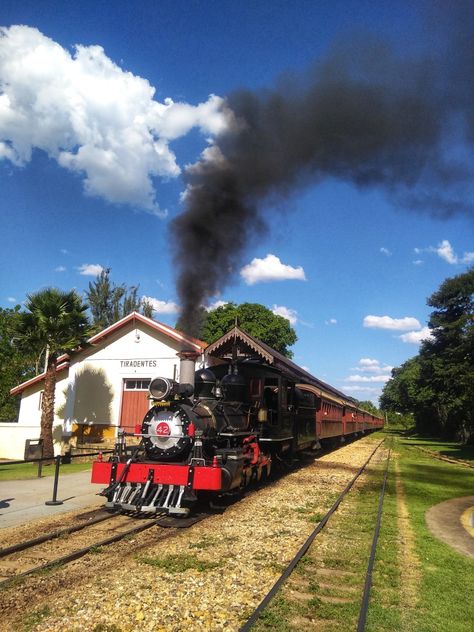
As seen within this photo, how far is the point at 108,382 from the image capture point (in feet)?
71.4

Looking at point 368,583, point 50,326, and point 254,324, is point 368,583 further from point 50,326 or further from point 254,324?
point 254,324

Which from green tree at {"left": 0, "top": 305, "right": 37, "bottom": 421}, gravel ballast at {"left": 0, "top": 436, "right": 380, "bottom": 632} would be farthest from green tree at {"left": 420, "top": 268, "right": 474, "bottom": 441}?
gravel ballast at {"left": 0, "top": 436, "right": 380, "bottom": 632}

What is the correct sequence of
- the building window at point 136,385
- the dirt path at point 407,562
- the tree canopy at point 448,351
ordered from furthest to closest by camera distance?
the tree canopy at point 448,351 → the building window at point 136,385 → the dirt path at point 407,562

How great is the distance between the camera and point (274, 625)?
4031 mm

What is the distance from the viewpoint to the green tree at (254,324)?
44406 mm

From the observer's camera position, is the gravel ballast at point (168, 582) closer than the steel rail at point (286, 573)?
No

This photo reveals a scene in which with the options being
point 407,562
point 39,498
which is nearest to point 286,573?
point 407,562

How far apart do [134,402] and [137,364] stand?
5.61ft

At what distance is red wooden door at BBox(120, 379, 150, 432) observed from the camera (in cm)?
2097

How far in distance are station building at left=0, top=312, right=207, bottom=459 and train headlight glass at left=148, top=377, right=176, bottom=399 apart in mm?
12092

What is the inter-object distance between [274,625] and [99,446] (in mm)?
17723

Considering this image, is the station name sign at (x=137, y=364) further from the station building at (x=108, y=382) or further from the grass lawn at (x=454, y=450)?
the grass lawn at (x=454, y=450)

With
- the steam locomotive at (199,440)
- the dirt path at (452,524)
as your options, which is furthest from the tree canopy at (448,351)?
the steam locomotive at (199,440)

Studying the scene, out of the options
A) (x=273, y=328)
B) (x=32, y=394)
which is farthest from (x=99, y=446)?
(x=273, y=328)
